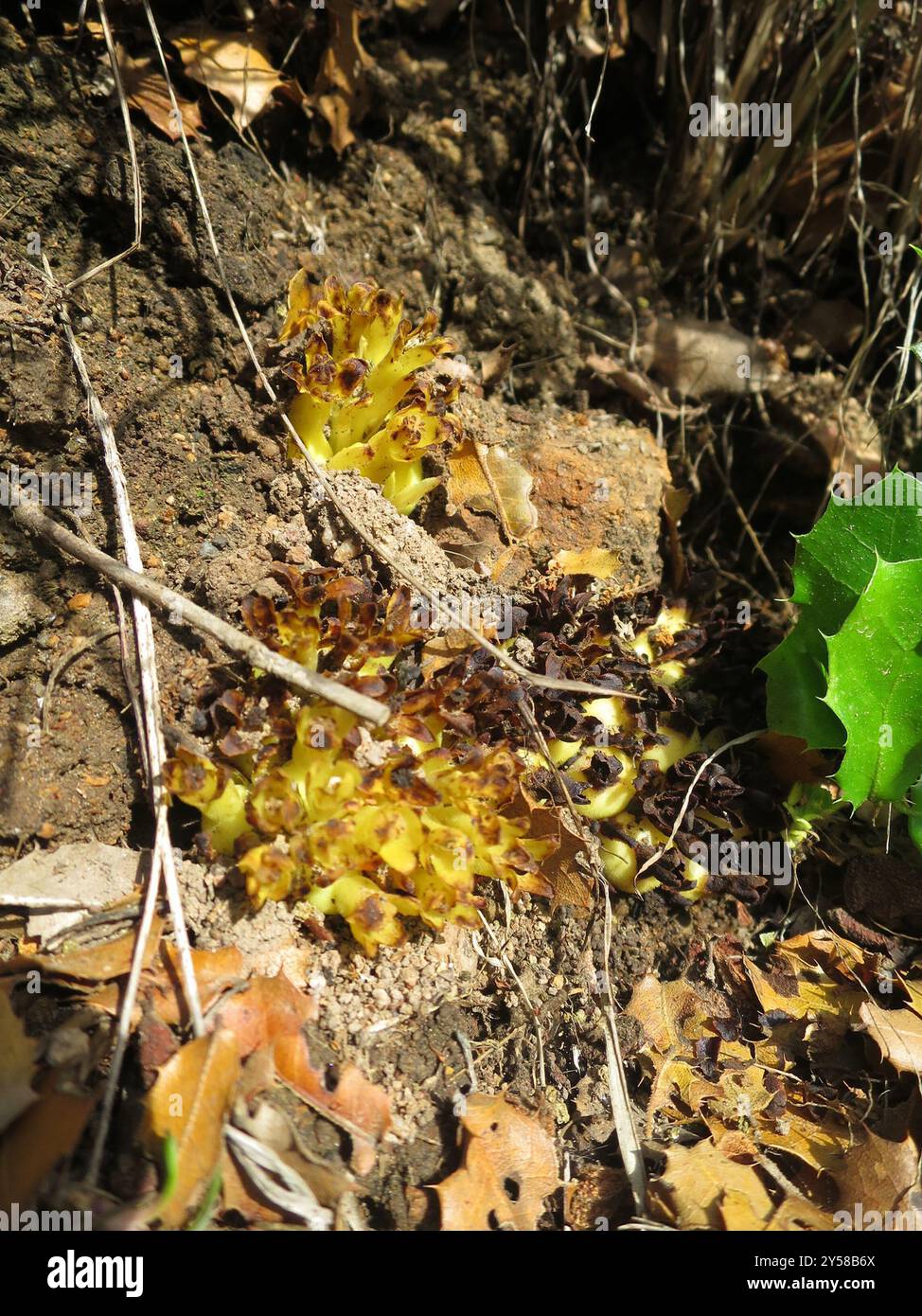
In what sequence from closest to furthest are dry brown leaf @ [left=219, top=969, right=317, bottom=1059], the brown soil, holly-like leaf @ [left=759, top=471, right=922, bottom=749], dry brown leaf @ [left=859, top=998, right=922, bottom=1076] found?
dry brown leaf @ [left=219, top=969, right=317, bottom=1059] → the brown soil → dry brown leaf @ [left=859, top=998, right=922, bottom=1076] → holly-like leaf @ [left=759, top=471, right=922, bottom=749]

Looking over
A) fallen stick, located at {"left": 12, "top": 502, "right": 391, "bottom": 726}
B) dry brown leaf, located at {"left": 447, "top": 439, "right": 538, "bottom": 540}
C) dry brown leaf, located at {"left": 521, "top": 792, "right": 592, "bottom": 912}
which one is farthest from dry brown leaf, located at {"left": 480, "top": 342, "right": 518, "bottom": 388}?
dry brown leaf, located at {"left": 521, "top": 792, "right": 592, "bottom": 912}

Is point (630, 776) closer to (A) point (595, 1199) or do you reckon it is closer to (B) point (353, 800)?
(B) point (353, 800)

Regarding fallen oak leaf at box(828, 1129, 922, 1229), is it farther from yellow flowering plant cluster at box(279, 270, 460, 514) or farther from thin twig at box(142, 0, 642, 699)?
yellow flowering plant cluster at box(279, 270, 460, 514)

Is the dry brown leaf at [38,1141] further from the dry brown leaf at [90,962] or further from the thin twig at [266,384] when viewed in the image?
the thin twig at [266,384]

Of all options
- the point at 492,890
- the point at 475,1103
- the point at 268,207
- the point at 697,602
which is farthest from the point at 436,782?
the point at 268,207

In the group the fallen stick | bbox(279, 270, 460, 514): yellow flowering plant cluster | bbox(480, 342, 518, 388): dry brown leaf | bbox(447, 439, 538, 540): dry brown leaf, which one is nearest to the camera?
the fallen stick

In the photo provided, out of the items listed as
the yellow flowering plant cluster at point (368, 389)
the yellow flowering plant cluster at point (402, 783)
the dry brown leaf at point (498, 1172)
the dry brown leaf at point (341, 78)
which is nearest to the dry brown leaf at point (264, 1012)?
the yellow flowering plant cluster at point (402, 783)

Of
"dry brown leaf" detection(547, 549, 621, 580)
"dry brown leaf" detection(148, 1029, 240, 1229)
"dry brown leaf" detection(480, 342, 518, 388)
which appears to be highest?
"dry brown leaf" detection(480, 342, 518, 388)

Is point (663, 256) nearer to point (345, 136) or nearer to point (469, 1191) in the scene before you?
point (345, 136)
